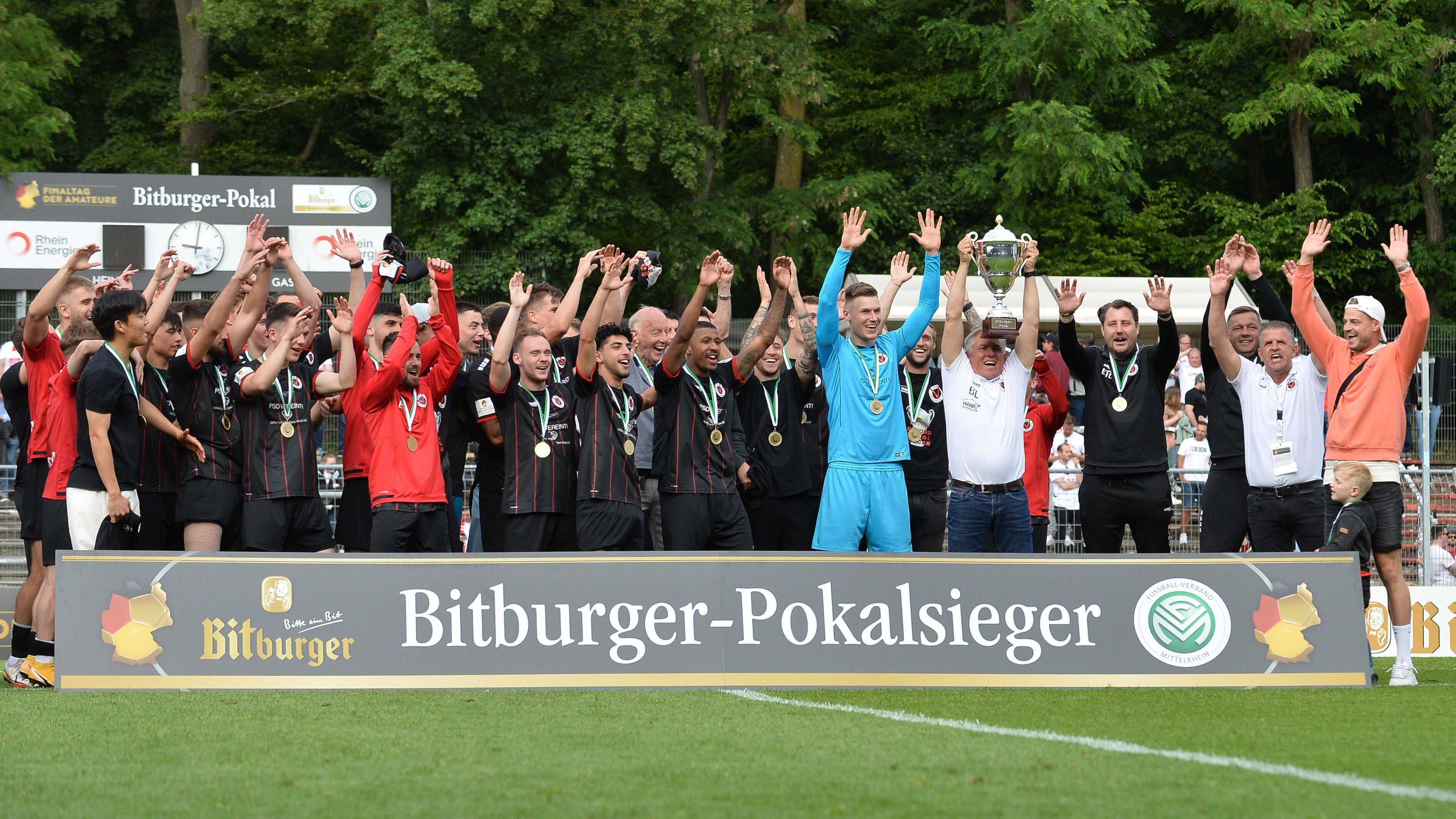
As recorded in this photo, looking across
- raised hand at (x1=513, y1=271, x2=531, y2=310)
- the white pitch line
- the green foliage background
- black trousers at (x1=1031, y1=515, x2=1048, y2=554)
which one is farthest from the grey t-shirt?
the green foliage background

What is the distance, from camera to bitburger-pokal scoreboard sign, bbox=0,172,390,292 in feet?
77.2

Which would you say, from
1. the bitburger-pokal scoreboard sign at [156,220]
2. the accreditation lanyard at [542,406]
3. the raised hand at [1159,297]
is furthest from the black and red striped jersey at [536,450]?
the bitburger-pokal scoreboard sign at [156,220]

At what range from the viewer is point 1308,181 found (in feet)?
96.5

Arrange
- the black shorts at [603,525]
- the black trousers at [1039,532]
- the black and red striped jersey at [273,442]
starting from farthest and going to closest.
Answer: the black trousers at [1039,532] → the black and red striped jersey at [273,442] → the black shorts at [603,525]

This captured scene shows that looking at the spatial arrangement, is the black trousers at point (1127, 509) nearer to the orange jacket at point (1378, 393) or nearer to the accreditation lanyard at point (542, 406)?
the orange jacket at point (1378, 393)

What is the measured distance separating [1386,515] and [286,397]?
6392 millimetres

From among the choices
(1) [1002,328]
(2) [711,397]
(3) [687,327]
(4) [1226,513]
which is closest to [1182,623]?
(4) [1226,513]

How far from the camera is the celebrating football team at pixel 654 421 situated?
8.32 meters

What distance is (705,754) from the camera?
Result: 5.58 meters

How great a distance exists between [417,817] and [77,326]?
208 inches

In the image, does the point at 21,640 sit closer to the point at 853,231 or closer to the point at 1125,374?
the point at 853,231

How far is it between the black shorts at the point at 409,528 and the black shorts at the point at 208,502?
0.82 meters

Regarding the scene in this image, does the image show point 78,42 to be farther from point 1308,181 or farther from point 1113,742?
point 1113,742

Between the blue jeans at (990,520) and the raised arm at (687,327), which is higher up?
the raised arm at (687,327)
